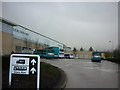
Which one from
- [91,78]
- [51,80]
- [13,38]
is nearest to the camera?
[51,80]

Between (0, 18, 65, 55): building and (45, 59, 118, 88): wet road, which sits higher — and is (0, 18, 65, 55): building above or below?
above

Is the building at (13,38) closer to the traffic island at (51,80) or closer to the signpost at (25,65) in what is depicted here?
the traffic island at (51,80)

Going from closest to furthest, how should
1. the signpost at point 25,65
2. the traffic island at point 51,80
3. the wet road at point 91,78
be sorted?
the signpost at point 25,65 → the traffic island at point 51,80 → the wet road at point 91,78

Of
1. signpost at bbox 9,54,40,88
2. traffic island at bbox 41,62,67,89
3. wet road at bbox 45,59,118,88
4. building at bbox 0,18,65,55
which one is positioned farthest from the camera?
building at bbox 0,18,65,55

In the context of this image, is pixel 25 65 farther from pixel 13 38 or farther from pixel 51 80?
pixel 13 38

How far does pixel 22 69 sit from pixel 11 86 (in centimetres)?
103

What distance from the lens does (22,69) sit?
5535 millimetres

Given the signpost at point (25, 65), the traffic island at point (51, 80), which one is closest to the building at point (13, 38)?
the traffic island at point (51, 80)

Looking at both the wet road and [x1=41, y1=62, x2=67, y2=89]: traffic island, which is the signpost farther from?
the wet road

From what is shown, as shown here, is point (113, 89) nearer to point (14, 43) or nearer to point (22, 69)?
point (22, 69)

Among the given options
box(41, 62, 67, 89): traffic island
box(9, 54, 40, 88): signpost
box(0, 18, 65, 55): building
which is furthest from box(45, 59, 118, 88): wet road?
box(0, 18, 65, 55): building

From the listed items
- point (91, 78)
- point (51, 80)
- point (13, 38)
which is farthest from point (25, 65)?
point (13, 38)

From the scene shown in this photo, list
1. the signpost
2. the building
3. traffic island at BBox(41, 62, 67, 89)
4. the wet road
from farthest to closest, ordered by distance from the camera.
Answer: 1. the building
2. the wet road
3. traffic island at BBox(41, 62, 67, 89)
4. the signpost

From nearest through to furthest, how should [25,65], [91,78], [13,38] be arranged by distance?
1. [25,65]
2. [91,78]
3. [13,38]
